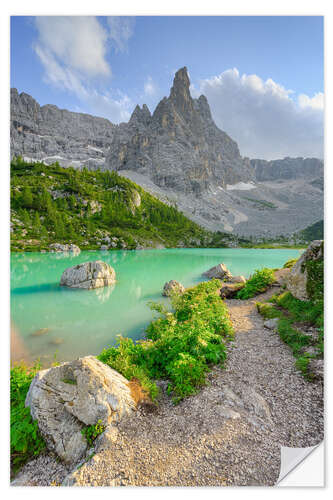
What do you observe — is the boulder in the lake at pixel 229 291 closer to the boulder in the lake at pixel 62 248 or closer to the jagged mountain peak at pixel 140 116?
the boulder in the lake at pixel 62 248

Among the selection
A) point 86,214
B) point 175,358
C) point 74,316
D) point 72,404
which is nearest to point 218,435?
point 175,358

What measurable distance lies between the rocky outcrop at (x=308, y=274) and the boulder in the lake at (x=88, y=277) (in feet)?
48.4

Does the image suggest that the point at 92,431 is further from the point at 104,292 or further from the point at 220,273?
the point at 220,273

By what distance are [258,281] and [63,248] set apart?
164 feet

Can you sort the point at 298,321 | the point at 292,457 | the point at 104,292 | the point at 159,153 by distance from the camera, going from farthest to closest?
the point at 159,153
the point at 104,292
the point at 298,321
the point at 292,457

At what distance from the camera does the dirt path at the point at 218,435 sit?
100 inches

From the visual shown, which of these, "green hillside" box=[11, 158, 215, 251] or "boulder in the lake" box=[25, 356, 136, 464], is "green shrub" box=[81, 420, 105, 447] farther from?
"green hillside" box=[11, 158, 215, 251]

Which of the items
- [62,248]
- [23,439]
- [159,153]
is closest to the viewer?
[23,439]

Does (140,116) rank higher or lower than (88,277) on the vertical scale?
higher

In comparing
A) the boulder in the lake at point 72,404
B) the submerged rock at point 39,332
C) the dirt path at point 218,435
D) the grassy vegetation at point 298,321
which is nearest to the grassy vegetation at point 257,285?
the grassy vegetation at point 298,321

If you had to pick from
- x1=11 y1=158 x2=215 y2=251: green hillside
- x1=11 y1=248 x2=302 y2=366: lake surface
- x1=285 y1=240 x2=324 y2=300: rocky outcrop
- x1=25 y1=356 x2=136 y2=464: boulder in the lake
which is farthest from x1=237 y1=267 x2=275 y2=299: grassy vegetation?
x1=11 y1=158 x2=215 y2=251: green hillside

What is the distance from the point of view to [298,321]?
22.2ft

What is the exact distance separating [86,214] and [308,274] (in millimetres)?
84420
